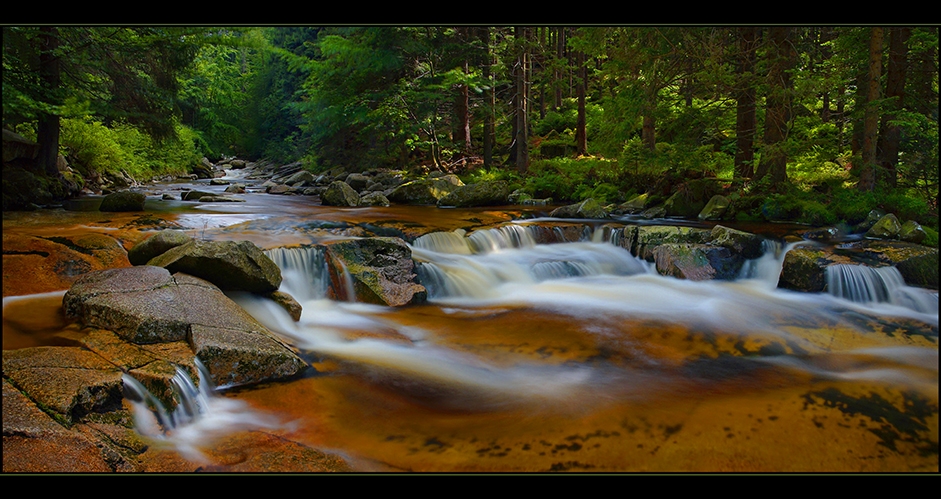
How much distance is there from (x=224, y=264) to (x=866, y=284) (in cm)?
733

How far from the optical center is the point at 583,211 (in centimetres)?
1209

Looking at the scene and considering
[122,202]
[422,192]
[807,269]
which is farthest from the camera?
[422,192]

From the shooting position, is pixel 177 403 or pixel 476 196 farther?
pixel 476 196

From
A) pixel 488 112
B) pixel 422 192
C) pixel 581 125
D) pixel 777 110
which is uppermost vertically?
pixel 488 112

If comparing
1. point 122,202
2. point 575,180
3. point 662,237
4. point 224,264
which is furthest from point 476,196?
point 224,264

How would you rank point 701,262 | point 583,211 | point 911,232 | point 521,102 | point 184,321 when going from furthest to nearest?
1. point 521,102
2. point 583,211
3. point 701,262
4. point 911,232
5. point 184,321

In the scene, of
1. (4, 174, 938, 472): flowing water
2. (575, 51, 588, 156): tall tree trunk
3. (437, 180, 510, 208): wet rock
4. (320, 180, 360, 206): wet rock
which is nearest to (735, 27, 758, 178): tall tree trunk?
(4, 174, 938, 472): flowing water

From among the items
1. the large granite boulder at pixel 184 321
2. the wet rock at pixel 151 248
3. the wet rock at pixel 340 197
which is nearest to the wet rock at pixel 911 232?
the large granite boulder at pixel 184 321

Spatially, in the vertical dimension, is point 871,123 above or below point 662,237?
above

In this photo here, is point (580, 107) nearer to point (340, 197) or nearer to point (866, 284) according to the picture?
point (340, 197)

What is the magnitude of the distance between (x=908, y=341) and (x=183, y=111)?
1499 centimetres

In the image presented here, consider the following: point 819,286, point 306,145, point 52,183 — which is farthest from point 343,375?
point 306,145

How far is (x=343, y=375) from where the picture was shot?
4.39 m

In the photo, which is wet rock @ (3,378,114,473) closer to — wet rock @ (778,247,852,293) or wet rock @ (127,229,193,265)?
wet rock @ (127,229,193,265)
